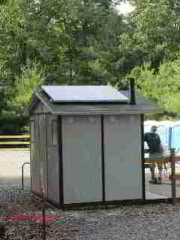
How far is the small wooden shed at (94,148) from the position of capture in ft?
38.6

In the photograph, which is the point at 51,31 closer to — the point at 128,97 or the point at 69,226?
the point at 128,97

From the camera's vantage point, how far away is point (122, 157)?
12.1 m

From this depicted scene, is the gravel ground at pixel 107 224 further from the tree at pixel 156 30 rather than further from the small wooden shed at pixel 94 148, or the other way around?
the tree at pixel 156 30

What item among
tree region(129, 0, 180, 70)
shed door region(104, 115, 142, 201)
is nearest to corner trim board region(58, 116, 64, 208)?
shed door region(104, 115, 142, 201)

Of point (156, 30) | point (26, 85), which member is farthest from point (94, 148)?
point (156, 30)

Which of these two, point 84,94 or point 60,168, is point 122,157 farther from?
point 84,94

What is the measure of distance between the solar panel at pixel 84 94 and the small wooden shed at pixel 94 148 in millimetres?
22

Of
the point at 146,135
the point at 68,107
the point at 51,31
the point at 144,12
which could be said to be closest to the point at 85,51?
the point at 51,31

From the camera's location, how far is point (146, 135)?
1552cm

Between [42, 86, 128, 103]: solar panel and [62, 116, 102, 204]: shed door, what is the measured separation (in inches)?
20.2

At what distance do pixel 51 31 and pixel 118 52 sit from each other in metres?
6.33

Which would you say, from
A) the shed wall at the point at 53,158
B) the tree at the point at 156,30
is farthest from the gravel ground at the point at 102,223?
the tree at the point at 156,30

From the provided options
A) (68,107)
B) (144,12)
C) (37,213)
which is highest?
(144,12)

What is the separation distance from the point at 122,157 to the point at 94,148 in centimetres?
66
